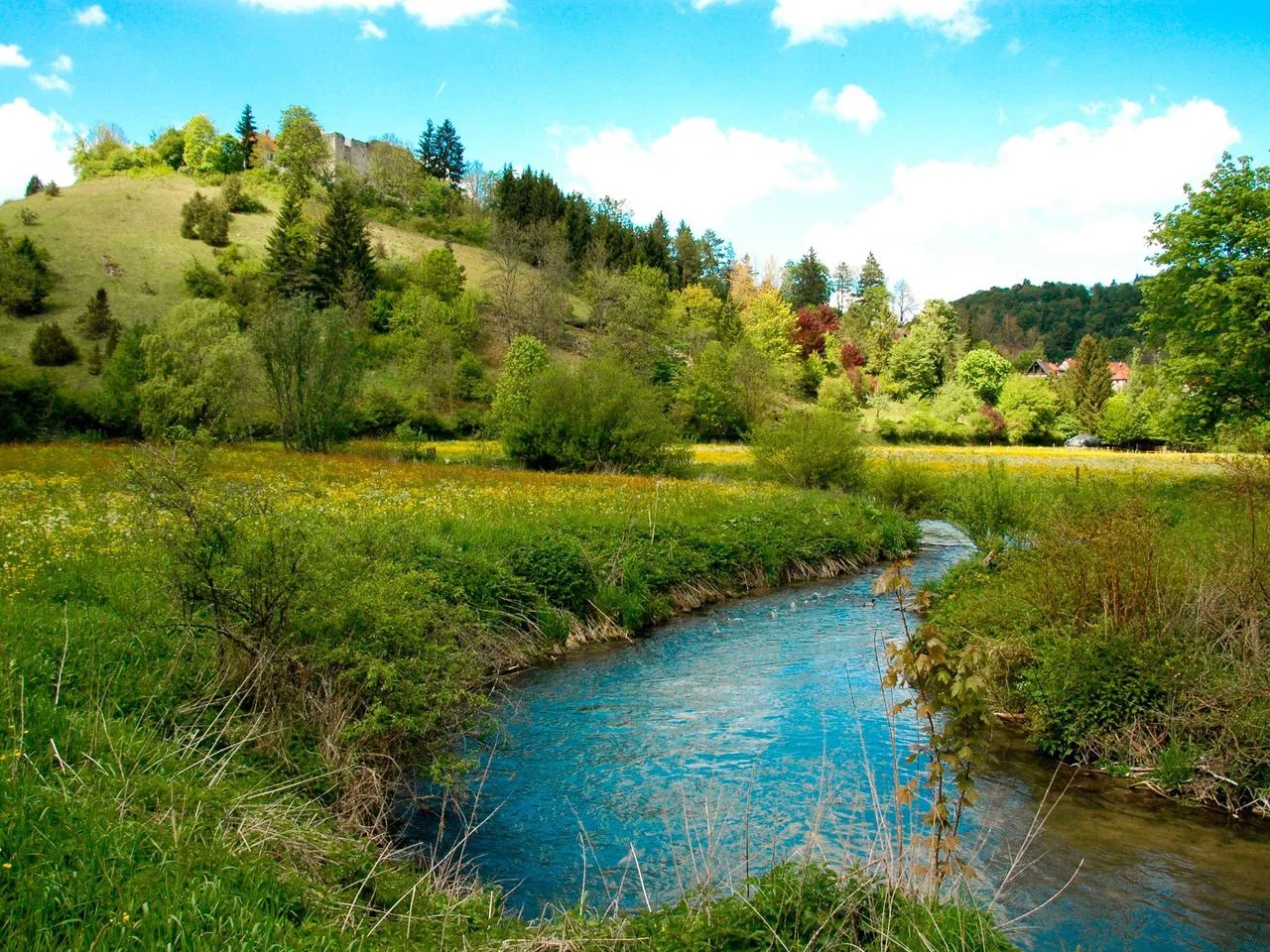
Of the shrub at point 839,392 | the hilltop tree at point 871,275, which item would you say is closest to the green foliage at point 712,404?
the shrub at point 839,392

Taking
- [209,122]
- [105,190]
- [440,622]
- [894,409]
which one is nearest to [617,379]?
[440,622]

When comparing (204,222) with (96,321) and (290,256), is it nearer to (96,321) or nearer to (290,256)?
(290,256)

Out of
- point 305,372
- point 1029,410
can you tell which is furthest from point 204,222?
point 1029,410

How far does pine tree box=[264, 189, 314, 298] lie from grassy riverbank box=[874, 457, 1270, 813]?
67.2 metres

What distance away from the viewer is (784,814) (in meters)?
7.34

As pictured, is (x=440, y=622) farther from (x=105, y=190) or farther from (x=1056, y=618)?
(x=105, y=190)

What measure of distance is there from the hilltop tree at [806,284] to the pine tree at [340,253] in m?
63.7

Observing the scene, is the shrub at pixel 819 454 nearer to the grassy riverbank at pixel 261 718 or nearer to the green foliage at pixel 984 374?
the grassy riverbank at pixel 261 718

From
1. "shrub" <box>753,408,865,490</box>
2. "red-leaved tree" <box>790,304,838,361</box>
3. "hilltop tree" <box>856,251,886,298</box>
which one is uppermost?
"hilltop tree" <box>856,251,886,298</box>

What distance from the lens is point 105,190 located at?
88000 mm

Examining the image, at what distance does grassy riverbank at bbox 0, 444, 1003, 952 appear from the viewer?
4.17 metres

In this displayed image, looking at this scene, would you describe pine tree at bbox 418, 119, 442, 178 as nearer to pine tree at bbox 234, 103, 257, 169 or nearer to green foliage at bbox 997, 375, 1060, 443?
pine tree at bbox 234, 103, 257, 169

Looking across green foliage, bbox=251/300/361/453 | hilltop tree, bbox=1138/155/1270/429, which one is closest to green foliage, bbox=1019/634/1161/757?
hilltop tree, bbox=1138/155/1270/429

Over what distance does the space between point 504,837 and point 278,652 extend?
2.58 m
